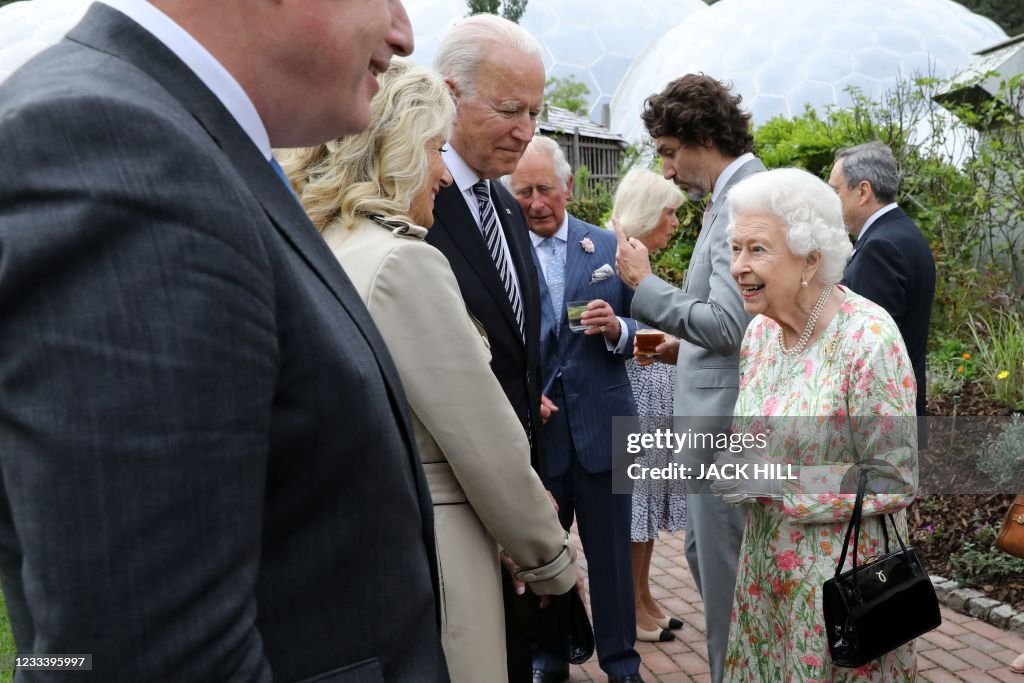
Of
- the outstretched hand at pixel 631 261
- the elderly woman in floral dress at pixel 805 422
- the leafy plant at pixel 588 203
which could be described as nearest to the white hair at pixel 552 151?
the outstretched hand at pixel 631 261

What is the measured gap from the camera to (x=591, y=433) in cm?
421

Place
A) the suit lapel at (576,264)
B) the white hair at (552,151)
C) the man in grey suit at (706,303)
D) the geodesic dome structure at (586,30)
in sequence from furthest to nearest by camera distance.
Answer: the geodesic dome structure at (586,30) → the white hair at (552,151) → the suit lapel at (576,264) → the man in grey suit at (706,303)

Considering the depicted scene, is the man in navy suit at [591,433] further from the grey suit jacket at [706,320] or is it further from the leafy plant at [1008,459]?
the leafy plant at [1008,459]

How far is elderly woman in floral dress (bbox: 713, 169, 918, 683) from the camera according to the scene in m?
2.74

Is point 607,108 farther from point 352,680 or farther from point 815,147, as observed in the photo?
point 352,680

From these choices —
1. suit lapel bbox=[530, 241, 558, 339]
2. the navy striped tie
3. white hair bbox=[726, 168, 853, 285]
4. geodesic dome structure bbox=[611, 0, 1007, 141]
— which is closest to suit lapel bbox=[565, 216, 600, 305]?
suit lapel bbox=[530, 241, 558, 339]

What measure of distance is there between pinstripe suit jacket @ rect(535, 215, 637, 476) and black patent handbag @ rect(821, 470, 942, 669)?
1670mm

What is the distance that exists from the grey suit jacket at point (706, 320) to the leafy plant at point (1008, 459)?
2.50 meters

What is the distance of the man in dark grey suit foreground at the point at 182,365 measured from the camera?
2.59ft

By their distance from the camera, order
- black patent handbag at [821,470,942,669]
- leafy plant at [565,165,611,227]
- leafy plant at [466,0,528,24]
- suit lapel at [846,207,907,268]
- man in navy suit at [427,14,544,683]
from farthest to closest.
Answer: leafy plant at [466,0,528,24] < leafy plant at [565,165,611,227] < suit lapel at [846,207,907,268] < man in navy suit at [427,14,544,683] < black patent handbag at [821,470,942,669]

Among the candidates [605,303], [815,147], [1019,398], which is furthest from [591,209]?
[605,303]

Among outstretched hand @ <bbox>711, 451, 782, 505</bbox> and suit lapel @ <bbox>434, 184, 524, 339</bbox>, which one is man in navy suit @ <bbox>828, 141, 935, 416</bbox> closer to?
outstretched hand @ <bbox>711, 451, 782, 505</bbox>

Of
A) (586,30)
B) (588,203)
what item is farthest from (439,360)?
(586,30)

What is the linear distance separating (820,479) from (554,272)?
6.65 ft
